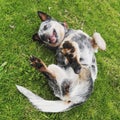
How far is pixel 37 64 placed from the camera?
17.6 ft

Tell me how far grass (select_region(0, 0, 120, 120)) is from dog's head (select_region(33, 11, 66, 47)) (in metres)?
0.27

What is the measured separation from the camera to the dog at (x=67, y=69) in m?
5.38

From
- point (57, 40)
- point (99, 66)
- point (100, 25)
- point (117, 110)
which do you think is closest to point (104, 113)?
point (117, 110)

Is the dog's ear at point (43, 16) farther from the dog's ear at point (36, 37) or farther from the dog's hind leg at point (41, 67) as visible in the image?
the dog's hind leg at point (41, 67)

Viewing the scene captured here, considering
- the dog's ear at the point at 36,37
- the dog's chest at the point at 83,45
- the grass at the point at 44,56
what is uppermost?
the dog's chest at the point at 83,45

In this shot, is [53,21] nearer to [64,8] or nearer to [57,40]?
[57,40]

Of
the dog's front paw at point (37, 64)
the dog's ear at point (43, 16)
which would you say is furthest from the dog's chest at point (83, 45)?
the dog's front paw at point (37, 64)

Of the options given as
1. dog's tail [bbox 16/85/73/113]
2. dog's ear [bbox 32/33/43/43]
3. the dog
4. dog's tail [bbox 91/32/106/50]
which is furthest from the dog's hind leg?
dog's tail [bbox 91/32/106/50]

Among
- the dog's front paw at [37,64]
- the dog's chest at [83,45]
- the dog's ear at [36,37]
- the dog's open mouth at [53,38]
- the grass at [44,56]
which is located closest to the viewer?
the dog's front paw at [37,64]

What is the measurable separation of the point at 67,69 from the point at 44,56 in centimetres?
60

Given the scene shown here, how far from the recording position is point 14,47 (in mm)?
5902

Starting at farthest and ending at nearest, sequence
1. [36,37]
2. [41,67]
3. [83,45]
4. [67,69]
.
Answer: [36,37], [83,45], [67,69], [41,67]

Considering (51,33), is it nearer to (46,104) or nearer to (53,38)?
(53,38)

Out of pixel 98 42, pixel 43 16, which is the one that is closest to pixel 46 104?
pixel 98 42
